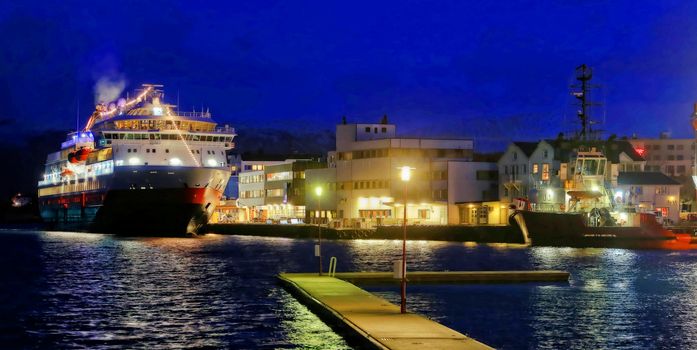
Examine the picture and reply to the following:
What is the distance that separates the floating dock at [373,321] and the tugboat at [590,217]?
175 ft

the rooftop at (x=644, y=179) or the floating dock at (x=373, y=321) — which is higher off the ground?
the rooftop at (x=644, y=179)

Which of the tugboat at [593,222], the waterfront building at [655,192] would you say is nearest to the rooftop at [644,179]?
the waterfront building at [655,192]

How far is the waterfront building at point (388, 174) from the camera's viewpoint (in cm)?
12288

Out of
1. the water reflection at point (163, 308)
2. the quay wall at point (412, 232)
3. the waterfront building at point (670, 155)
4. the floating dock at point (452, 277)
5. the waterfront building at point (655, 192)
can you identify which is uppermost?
the waterfront building at point (670, 155)

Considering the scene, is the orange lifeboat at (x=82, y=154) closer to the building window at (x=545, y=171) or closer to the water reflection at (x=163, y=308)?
the building window at (x=545, y=171)

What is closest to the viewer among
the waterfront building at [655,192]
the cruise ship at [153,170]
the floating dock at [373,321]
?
the floating dock at [373,321]

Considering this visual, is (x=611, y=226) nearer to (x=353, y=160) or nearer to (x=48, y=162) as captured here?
(x=353, y=160)

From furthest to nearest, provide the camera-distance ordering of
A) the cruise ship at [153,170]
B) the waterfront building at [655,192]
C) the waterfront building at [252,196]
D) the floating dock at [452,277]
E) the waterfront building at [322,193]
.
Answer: the waterfront building at [252,196], the waterfront building at [322,193], the waterfront building at [655,192], the cruise ship at [153,170], the floating dock at [452,277]

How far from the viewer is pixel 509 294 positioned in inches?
1754

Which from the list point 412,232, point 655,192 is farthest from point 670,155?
point 412,232

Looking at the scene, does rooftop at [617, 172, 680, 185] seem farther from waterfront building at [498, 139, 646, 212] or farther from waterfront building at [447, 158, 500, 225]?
waterfront building at [447, 158, 500, 225]

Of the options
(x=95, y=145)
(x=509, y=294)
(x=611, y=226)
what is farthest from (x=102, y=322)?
(x=95, y=145)

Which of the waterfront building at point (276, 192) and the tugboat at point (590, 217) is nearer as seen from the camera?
the tugboat at point (590, 217)

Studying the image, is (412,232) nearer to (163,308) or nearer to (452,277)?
(452,277)
